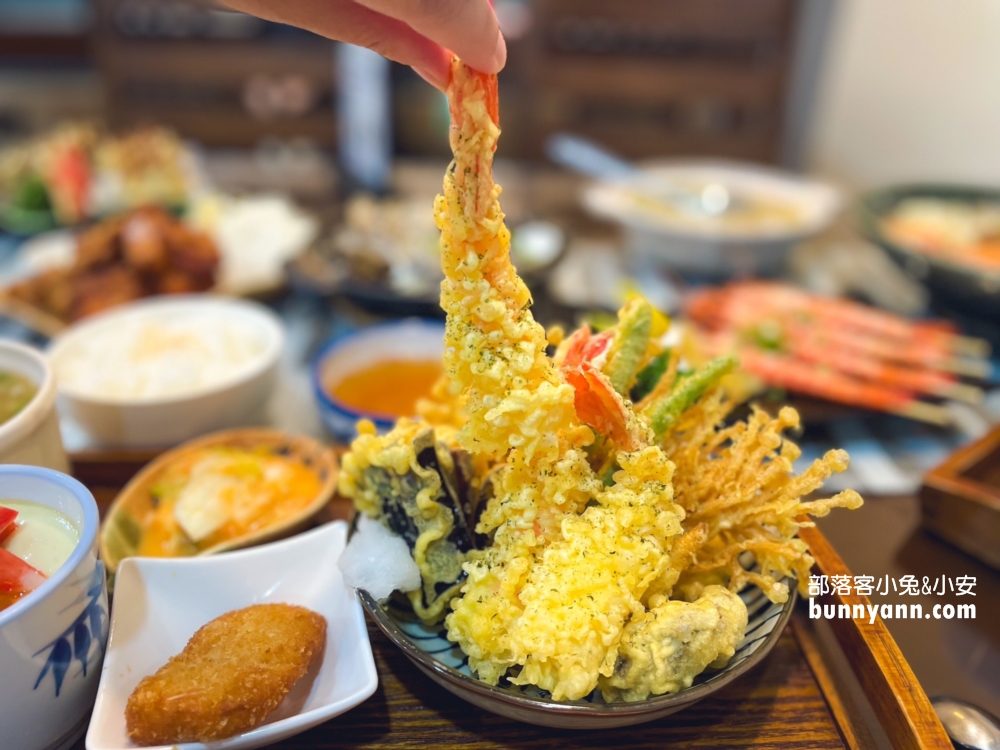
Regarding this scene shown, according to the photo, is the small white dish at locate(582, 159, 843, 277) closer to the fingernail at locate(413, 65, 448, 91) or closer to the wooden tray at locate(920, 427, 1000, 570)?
the wooden tray at locate(920, 427, 1000, 570)

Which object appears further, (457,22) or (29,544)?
(29,544)

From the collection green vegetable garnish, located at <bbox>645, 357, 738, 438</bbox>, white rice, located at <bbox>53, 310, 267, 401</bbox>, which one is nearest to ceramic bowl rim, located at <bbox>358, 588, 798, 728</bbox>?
green vegetable garnish, located at <bbox>645, 357, 738, 438</bbox>

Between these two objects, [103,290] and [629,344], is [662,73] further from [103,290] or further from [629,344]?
[629,344]

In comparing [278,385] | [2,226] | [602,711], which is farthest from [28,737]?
[2,226]

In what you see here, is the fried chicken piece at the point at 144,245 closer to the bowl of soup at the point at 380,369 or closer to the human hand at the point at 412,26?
the bowl of soup at the point at 380,369

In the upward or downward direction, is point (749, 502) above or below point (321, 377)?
above

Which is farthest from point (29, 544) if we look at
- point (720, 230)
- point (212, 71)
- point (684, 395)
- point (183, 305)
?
point (212, 71)

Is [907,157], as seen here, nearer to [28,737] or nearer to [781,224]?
[781,224]
